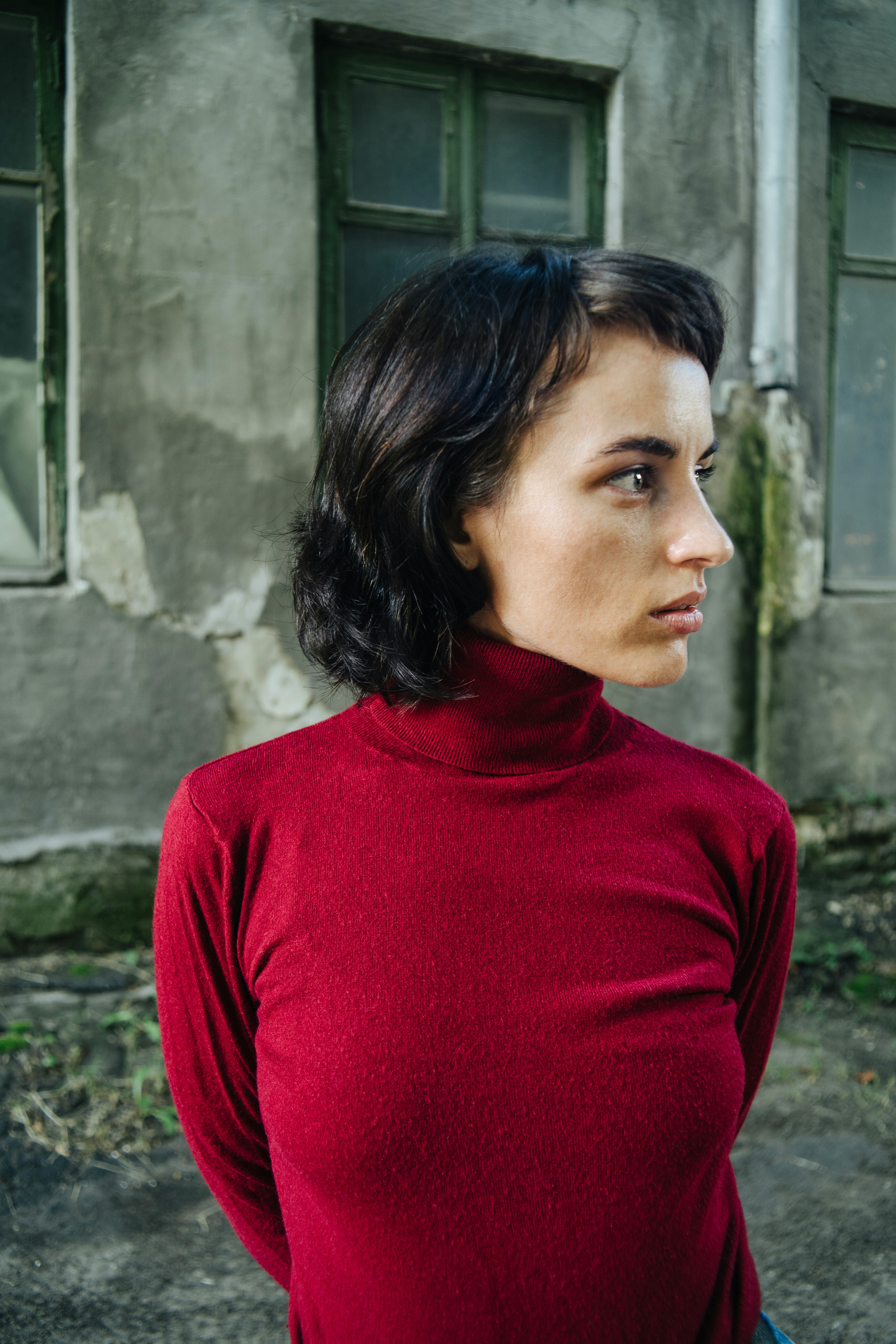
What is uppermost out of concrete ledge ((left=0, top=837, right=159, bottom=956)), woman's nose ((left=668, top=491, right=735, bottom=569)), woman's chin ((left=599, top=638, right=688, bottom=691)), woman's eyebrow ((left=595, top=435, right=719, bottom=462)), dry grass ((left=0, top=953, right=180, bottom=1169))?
woman's eyebrow ((left=595, top=435, right=719, bottom=462))

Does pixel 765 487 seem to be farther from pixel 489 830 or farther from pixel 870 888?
pixel 489 830

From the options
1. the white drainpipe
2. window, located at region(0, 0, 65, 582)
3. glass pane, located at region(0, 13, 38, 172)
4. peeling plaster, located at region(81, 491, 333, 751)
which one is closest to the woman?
peeling plaster, located at region(81, 491, 333, 751)

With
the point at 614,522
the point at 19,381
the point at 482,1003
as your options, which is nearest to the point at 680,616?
the point at 614,522

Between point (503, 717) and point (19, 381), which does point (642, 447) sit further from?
point (19, 381)

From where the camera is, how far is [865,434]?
14.9 feet

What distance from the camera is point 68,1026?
10.0ft

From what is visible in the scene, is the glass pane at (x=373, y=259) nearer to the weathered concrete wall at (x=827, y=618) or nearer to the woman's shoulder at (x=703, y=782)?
the weathered concrete wall at (x=827, y=618)

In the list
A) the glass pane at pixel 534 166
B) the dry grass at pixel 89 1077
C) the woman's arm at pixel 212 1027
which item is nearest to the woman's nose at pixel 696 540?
the woman's arm at pixel 212 1027

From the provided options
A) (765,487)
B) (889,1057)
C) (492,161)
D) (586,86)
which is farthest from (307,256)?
(889,1057)

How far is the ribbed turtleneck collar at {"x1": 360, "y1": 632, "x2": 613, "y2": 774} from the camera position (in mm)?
1104

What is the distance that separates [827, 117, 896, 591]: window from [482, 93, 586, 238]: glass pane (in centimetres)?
122

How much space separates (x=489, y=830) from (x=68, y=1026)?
253 centimetres

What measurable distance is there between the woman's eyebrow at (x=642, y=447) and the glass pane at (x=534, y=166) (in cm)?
324

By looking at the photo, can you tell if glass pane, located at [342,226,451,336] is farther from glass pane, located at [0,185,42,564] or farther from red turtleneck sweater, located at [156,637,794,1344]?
red turtleneck sweater, located at [156,637,794,1344]
